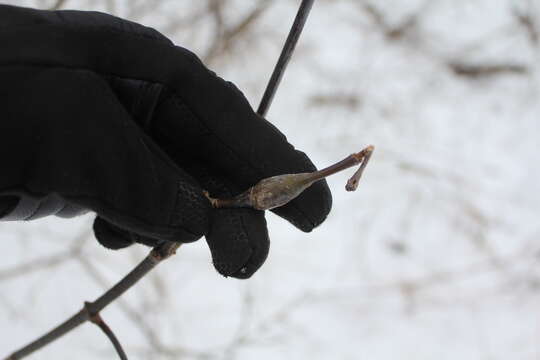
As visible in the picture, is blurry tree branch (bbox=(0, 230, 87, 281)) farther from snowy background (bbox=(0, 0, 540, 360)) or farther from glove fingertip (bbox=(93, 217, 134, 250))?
glove fingertip (bbox=(93, 217, 134, 250))

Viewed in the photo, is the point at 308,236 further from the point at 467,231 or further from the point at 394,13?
the point at 394,13

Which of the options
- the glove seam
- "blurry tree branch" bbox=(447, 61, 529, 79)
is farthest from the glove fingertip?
"blurry tree branch" bbox=(447, 61, 529, 79)

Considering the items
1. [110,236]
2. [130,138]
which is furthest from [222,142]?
[110,236]

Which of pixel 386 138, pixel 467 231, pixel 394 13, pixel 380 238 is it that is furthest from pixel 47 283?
pixel 394 13

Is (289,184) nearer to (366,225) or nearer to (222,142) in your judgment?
(222,142)

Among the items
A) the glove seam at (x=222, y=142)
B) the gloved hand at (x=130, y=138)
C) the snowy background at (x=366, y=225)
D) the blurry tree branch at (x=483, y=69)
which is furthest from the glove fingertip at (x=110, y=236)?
the blurry tree branch at (x=483, y=69)

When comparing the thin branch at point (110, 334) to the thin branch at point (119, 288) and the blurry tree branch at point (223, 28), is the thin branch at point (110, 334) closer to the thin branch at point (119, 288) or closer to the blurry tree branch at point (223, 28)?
the thin branch at point (119, 288)
